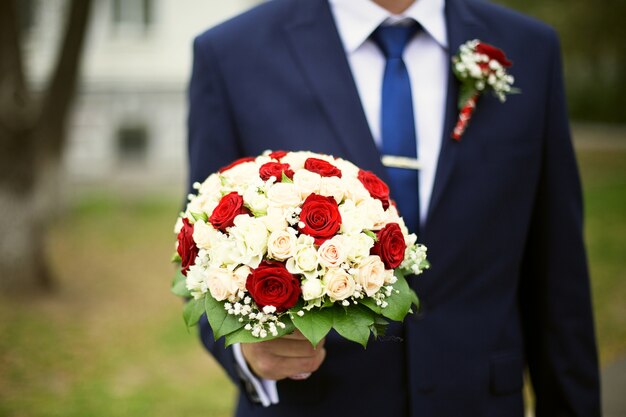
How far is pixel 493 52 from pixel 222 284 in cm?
126

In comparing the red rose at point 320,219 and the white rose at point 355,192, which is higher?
the white rose at point 355,192

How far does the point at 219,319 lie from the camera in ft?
5.62

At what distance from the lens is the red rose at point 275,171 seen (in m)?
1.79

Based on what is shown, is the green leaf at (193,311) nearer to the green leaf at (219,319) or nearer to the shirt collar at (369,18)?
the green leaf at (219,319)

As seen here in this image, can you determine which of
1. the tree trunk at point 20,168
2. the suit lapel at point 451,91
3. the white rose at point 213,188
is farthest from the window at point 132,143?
the white rose at point 213,188

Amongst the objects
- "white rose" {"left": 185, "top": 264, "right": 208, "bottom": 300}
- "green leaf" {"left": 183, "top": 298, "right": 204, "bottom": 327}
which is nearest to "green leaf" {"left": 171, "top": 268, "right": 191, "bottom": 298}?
"green leaf" {"left": 183, "top": 298, "right": 204, "bottom": 327}

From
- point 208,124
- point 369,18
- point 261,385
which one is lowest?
point 261,385

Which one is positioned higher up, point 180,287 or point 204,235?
point 204,235

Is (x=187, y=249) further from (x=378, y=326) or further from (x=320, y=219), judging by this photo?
(x=378, y=326)

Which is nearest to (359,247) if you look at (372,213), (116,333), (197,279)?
(372,213)

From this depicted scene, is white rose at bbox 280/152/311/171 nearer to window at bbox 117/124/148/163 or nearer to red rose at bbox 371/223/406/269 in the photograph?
red rose at bbox 371/223/406/269

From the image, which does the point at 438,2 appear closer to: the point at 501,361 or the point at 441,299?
the point at 441,299

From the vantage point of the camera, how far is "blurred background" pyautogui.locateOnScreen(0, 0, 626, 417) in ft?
21.7

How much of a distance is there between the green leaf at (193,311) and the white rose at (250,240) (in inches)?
9.6
